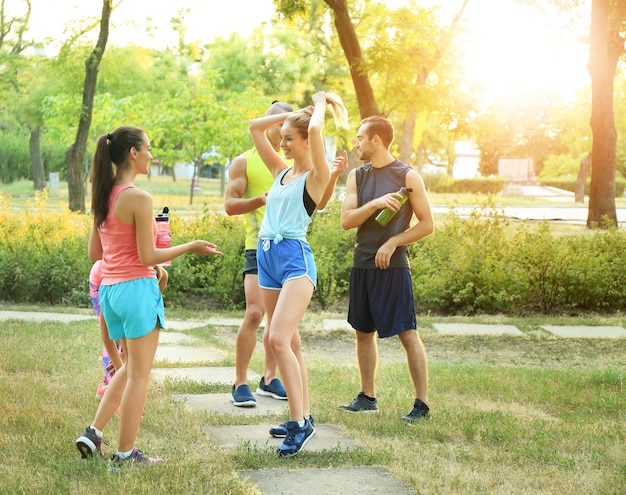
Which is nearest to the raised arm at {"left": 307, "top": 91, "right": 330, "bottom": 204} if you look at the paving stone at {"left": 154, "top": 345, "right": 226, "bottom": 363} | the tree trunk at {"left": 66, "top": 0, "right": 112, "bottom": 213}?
the paving stone at {"left": 154, "top": 345, "right": 226, "bottom": 363}

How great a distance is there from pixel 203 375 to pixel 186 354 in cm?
96

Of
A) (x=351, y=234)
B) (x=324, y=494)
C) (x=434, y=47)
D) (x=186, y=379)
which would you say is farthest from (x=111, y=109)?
(x=324, y=494)

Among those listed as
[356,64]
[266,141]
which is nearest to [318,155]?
[266,141]

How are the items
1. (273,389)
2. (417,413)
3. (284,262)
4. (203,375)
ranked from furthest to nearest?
(203,375)
(273,389)
(417,413)
(284,262)

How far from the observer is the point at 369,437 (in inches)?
200

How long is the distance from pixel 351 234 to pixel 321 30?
28369 mm

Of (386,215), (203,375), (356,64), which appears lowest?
(203,375)

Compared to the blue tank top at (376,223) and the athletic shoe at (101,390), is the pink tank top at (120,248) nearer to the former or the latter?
the athletic shoe at (101,390)

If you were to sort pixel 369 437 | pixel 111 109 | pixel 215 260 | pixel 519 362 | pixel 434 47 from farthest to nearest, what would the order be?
pixel 111 109 → pixel 434 47 → pixel 215 260 → pixel 519 362 → pixel 369 437

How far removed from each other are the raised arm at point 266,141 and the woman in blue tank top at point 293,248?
33cm

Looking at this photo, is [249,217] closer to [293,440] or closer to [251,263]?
[251,263]

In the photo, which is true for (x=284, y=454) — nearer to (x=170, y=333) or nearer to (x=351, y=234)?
(x=170, y=333)

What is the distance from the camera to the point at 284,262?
4863 millimetres

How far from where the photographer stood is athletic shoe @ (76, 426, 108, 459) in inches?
172
